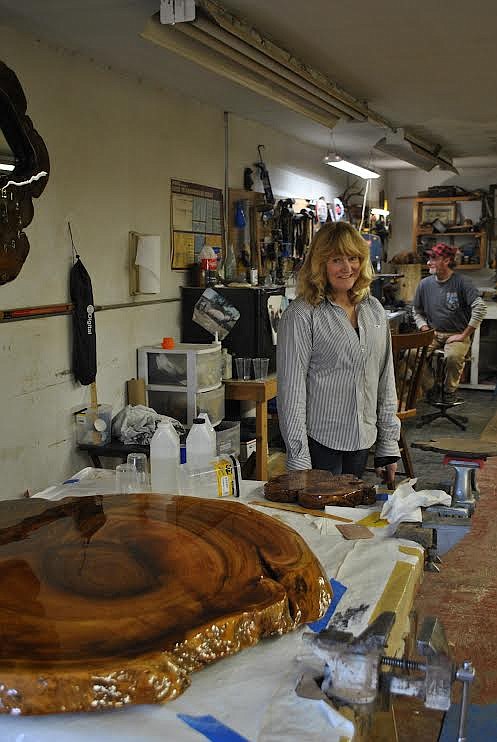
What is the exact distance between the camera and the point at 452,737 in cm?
242

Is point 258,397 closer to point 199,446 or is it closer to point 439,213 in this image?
point 199,446

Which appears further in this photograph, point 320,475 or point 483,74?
point 483,74

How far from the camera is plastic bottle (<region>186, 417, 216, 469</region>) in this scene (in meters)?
2.40

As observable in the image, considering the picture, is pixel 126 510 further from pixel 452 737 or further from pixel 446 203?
pixel 446 203

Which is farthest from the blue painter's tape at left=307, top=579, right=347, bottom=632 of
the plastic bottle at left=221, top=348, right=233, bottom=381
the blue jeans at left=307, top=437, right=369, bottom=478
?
the plastic bottle at left=221, top=348, right=233, bottom=381

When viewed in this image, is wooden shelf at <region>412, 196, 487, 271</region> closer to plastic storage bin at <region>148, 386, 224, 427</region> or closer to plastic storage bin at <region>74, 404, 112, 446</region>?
plastic storage bin at <region>148, 386, 224, 427</region>

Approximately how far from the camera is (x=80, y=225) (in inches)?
157

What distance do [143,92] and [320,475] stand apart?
116 inches

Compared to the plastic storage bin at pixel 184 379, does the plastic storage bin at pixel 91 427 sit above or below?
below

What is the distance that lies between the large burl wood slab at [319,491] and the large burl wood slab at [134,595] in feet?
1.13

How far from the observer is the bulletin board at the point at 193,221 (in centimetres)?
501

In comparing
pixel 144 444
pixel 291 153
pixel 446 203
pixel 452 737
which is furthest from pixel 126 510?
pixel 446 203

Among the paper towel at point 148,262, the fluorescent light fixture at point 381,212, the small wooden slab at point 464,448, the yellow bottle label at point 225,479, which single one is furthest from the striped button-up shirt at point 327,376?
the fluorescent light fixture at point 381,212

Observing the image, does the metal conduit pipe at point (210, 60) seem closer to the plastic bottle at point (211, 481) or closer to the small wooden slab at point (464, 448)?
the plastic bottle at point (211, 481)
